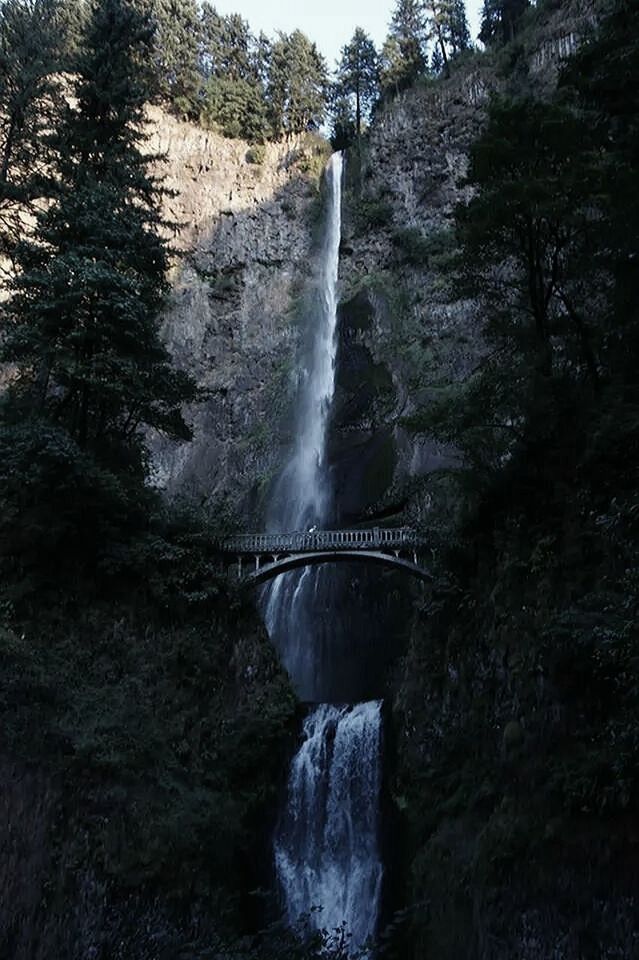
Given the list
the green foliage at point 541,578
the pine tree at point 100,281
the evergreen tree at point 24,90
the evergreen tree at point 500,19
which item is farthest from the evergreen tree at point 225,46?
the green foliage at point 541,578

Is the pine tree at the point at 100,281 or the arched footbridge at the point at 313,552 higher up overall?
the pine tree at the point at 100,281

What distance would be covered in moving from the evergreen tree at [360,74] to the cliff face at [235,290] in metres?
6.92

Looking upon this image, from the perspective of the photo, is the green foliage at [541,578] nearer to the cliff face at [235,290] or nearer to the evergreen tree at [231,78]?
the cliff face at [235,290]

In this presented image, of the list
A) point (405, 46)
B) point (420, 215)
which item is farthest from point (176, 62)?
point (420, 215)

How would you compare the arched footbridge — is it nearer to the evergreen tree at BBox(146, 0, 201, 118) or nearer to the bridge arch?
the bridge arch

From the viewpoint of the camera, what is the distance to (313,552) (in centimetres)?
2150

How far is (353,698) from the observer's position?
23562 millimetres

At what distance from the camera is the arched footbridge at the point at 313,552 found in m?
20.7

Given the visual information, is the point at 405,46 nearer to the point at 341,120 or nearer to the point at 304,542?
the point at 341,120

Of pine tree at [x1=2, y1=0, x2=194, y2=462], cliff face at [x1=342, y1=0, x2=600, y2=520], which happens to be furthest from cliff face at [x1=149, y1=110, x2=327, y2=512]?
pine tree at [x1=2, y1=0, x2=194, y2=462]

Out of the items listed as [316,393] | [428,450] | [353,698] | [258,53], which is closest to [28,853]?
[353,698]

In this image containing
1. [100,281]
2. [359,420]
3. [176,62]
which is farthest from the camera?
[176,62]

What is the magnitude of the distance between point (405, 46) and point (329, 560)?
4457 cm

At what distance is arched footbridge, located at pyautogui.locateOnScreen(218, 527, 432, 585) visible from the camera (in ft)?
67.8
